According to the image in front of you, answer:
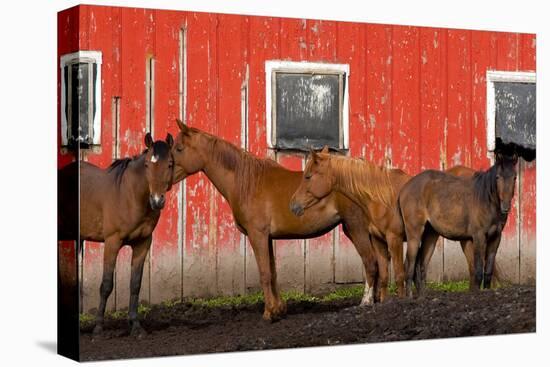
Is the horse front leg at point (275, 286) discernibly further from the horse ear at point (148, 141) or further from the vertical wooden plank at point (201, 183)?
the horse ear at point (148, 141)

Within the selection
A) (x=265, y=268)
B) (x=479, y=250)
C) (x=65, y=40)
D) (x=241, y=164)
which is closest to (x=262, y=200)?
(x=241, y=164)

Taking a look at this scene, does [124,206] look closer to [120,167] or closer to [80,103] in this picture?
[120,167]

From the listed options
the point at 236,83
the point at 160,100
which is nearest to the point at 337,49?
the point at 236,83

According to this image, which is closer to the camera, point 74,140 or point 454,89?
point 74,140

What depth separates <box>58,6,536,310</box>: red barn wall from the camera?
10195 millimetres

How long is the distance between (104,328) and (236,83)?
94.5 inches

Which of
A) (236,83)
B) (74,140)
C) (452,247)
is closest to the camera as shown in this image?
(74,140)

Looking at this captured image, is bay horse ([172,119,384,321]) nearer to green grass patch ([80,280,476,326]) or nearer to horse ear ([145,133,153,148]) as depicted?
green grass patch ([80,280,476,326])

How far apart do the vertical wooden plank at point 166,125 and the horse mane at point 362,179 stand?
4.74ft

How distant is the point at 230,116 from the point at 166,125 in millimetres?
643

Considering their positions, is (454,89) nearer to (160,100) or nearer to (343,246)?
(343,246)

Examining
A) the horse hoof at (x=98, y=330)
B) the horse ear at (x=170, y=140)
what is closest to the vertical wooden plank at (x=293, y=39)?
the horse ear at (x=170, y=140)

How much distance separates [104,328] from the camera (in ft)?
33.0

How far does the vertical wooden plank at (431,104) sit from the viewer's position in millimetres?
11438
